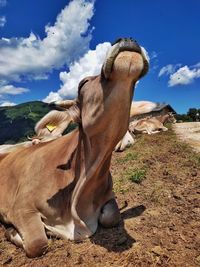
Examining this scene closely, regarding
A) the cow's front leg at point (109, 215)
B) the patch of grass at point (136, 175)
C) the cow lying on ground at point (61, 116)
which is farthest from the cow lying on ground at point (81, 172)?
the patch of grass at point (136, 175)

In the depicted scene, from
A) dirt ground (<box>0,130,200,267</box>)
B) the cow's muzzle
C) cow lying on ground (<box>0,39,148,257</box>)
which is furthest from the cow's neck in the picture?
dirt ground (<box>0,130,200,267</box>)

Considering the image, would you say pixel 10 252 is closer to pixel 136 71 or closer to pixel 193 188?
pixel 136 71

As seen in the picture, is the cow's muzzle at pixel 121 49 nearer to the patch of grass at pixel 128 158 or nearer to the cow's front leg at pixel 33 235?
the cow's front leg at pixel 33 235

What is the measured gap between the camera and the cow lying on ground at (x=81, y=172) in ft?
12.8

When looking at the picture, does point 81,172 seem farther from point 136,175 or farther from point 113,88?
point 136,175

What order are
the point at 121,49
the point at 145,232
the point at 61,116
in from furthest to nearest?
1. the point at 61,116
2. the point at 145,232
3. the point at 121,49

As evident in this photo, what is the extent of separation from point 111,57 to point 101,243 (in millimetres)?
2483

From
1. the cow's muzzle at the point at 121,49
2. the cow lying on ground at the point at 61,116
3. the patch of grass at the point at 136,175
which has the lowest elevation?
the patch of grass at the point at 136,175

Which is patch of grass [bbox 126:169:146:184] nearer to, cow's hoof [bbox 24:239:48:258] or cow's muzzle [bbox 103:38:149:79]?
cow's hoof [bbox 24:239:48:258]

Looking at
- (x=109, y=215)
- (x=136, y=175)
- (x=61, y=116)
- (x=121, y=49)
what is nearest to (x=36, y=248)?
(x=109, y=215)

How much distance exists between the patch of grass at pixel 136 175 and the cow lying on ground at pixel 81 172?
7.51 feet

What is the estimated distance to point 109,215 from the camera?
5309mm

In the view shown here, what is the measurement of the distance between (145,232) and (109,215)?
0.53m

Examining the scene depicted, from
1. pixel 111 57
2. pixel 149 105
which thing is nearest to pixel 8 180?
pixel 149 105
